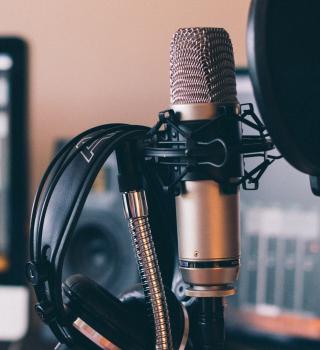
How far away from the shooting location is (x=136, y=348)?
1.46ft

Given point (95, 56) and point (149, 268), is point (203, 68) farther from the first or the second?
point (95, 56)

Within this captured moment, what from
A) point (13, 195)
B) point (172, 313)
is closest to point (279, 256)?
point (13, 195)

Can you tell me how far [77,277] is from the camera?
470 millimetres

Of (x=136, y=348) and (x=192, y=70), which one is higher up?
(x=192, y=70)

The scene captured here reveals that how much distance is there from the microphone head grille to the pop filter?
0.07 metres

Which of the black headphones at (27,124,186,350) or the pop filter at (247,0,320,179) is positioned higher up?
the pop filter at (247,0,320,179)

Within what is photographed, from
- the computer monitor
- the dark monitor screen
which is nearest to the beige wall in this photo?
the computer monitor

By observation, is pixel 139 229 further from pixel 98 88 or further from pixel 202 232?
pixel 98 88

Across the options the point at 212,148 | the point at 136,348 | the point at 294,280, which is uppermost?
the point at 212,148

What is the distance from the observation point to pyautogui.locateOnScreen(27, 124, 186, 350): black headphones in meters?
0.43

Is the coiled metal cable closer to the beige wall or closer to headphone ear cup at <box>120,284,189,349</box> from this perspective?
headphone ear cup at <box>120,284,189,349</box>

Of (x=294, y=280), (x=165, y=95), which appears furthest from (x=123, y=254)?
(x=165, y=95)

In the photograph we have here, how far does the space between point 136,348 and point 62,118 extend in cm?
104

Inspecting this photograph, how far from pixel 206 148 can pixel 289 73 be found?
0.23 ft
